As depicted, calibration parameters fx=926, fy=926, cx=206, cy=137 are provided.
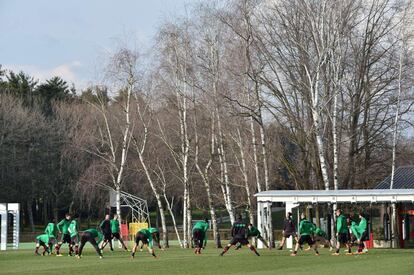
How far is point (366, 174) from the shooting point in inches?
2035

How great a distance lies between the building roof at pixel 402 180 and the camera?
4647 centimetres

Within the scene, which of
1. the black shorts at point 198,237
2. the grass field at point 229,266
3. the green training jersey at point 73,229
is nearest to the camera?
A: the grass field at point 229,266

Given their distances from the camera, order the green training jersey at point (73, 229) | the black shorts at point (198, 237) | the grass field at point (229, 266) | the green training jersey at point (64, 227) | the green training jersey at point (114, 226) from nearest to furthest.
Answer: the grass field at point (229, 266) < the green training jersey at point (73, 229) < the black shorts at point (198, 237) < the green training jersey at point (64, 227) < the green training jersey at point (114, 226)

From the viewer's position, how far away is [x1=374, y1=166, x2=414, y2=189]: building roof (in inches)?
1830

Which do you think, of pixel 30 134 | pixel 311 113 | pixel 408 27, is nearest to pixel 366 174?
pixel 311 113

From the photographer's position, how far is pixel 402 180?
155 feet

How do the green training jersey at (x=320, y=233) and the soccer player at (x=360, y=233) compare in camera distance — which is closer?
the soccer player at (x=360, y=233)

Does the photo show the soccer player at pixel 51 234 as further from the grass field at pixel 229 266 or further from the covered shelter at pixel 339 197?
the covered shelter at pixel 339 197

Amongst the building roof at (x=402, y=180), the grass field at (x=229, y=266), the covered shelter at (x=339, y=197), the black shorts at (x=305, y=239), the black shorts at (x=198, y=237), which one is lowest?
the grass field at (x=229, y=266)

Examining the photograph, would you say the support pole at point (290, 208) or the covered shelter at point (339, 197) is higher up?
the covered shelter at point (339, 197)

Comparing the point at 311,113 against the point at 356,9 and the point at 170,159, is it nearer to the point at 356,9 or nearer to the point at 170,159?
the point at 356,9

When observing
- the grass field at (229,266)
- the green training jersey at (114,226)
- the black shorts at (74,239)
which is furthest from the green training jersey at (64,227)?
Answer: the grass field at (229,266)

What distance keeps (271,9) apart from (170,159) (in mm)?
21199

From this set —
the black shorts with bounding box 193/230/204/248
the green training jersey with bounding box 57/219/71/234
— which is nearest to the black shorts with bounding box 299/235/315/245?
the black shorts with bounding box 193/230/204/248
